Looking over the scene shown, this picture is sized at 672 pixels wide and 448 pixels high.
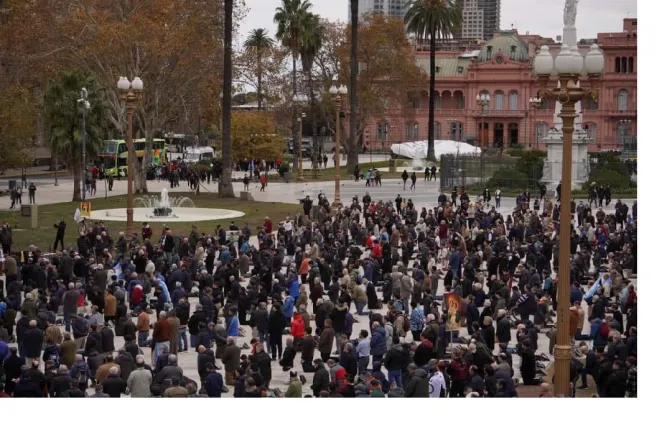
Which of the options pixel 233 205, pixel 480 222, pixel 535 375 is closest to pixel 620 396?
pixel 535 375

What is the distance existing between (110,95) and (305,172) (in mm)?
26082

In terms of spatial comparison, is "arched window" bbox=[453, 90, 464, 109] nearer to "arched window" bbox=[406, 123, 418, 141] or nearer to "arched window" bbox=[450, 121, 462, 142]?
"arched window" bbox=[450, 121, 462, 142]

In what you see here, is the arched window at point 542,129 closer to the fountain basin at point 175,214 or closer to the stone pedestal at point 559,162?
the stone pedestal at point 559,162

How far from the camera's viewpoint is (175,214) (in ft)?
166

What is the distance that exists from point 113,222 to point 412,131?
70782mm

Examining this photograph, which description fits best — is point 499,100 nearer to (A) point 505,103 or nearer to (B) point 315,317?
(A) point 505,103

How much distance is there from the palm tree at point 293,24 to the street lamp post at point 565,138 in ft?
252

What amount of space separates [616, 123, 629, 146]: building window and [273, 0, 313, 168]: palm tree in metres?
28.0

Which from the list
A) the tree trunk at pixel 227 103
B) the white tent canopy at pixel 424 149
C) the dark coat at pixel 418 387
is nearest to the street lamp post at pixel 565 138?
the dark coat at pixel 418 387

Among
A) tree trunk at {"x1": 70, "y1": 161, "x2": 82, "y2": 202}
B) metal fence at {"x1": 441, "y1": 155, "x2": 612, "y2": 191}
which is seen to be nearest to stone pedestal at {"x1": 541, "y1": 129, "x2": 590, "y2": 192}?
metal fence at {"x1": 441, "y1": 155, "x2": 612, "y2": 191}

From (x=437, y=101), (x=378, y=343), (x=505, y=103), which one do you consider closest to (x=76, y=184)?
(x=378, y=343)

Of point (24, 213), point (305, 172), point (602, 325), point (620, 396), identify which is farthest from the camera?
point (305, 172)

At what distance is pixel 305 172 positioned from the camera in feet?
279

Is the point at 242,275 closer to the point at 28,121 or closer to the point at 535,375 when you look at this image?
the point at 535,375
